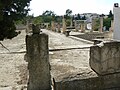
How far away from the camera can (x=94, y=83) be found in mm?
4539

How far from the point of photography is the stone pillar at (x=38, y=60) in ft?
16.2

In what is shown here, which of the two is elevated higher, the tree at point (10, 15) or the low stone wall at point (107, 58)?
the tree at point (10, 15)

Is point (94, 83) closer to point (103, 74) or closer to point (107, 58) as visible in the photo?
point (103, 74)

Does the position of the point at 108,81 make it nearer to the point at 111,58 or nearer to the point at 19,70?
the point at 111,58

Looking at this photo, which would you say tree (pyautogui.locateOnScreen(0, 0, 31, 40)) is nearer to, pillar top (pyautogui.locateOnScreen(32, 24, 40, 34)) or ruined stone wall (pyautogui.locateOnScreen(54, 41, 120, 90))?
pillar top (pyautogui.locateOnScreen(32, 24, 40, 34))

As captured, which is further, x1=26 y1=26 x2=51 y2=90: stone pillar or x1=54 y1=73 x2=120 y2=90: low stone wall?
x1=26 y1=26 x2=51 y2=90: stone pillar

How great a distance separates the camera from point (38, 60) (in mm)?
5094

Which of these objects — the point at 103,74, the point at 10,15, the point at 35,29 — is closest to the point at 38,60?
the point at 35,29

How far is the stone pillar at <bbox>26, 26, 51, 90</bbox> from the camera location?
195 inches

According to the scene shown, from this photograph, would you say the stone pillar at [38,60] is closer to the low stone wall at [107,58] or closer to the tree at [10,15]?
the tree at [10,15]

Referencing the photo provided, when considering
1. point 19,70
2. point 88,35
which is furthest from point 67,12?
point 19,70

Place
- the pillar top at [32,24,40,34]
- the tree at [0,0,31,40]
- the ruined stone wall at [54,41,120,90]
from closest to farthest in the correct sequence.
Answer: the ruined stone wall at [54,41,120,90], the pillar top at [32,24,40,34], the tree at [0,0,31,40]

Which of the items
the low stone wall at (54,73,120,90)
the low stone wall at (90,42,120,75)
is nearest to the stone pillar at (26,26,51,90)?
the low stone wall at (54,73,120,90)

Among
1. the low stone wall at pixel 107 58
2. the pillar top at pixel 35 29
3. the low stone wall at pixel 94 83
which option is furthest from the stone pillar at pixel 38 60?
the low stone wall at pixel 107 58
